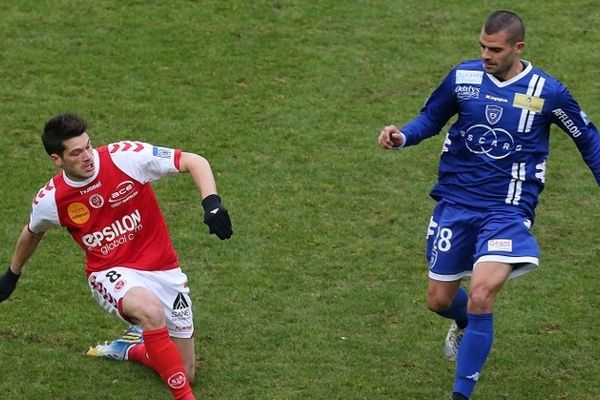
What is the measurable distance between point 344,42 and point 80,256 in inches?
213

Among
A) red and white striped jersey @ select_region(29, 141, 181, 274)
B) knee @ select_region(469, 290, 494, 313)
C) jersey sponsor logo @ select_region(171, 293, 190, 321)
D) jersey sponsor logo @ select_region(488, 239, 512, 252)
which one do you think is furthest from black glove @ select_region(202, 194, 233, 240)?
jersey sponsor logo @ select_region(488, 239, 512, 252)

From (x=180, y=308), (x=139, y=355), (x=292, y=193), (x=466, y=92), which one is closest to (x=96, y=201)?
(x=180, y=308)

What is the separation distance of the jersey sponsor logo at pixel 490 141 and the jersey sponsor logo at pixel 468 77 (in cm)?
31

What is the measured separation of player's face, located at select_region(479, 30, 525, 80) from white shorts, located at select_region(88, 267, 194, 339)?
8.51 feet

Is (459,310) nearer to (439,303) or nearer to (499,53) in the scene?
(439,303)

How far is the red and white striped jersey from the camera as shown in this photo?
27.3 ft

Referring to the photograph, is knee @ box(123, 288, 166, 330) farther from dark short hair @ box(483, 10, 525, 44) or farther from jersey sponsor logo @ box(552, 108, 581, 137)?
jersey sponsor logo @ box(552, 108, 581, 137)

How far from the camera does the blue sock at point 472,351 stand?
26.0 ft

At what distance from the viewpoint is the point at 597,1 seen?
15.8 meters

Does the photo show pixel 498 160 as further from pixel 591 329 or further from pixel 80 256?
pixel 80 256

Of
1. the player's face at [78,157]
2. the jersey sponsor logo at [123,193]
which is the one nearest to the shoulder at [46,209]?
the player's face at [78,157]

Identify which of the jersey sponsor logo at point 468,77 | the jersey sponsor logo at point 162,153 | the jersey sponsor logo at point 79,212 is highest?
the jersey sponsor logo at point 468,77

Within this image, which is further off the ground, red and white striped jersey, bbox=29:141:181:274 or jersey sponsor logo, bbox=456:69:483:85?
jersey sponsor logo, bbox=456:69:483:85

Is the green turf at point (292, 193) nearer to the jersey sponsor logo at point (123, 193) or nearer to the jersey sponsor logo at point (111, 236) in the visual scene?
the jersey sponsor logo at point (111, 236)
